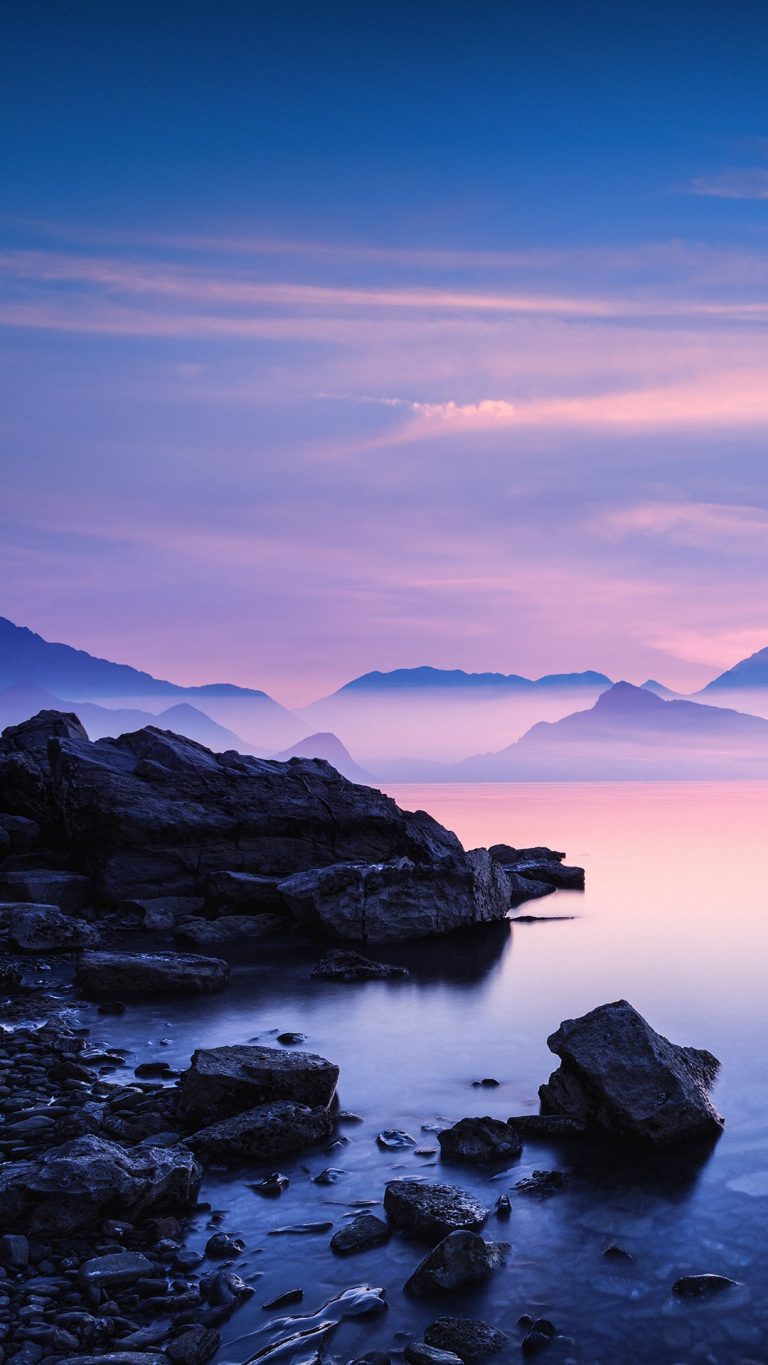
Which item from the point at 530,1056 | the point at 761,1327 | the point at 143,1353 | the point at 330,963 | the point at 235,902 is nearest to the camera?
the point at 143,1353

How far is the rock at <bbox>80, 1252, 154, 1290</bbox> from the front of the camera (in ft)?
27.4

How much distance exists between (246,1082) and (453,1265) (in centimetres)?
449

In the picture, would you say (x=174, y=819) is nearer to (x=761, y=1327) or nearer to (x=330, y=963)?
(x=330, y=963)

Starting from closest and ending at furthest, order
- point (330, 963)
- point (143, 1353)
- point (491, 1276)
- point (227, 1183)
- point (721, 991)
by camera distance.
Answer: point (143, 1353)
point (491, 1276)
point (227, 1183)
point (721, 991)
point (330, 963)

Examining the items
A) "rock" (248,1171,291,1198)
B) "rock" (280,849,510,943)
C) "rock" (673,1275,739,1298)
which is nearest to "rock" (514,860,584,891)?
"rock" (280,849,510,943)

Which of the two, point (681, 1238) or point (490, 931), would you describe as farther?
point (490, 931)

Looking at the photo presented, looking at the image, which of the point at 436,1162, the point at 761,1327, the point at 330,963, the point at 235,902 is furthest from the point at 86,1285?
the point at 235,902

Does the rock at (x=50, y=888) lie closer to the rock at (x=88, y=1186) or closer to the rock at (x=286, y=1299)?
the rock at (x=88, y=1186)

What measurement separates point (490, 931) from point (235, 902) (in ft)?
23.1

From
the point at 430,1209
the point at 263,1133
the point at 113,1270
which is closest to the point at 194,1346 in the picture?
the point at 113,1270

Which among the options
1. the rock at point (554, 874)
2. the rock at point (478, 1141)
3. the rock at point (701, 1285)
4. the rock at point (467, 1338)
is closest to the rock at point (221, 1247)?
the rock at point (467, 1338)

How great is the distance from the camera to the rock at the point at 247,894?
28.5 m

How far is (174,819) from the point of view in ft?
97.4

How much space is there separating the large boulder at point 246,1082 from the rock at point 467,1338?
5.01m
